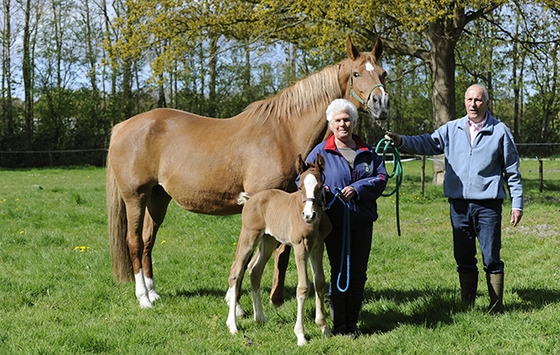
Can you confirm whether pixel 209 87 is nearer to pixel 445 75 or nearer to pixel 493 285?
pixel 445 75

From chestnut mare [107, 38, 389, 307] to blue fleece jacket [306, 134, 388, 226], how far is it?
2.26ft

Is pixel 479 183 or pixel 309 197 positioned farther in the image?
pixel 479 183

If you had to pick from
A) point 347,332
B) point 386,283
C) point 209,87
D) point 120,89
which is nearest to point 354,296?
point 347,332

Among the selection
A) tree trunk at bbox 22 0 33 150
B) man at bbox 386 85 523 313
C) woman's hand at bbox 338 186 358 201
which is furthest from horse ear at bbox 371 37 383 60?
tree trunk at bbox 22 0 33 150

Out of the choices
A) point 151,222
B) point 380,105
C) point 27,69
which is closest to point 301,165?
point 380,105

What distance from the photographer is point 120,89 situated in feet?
98.1

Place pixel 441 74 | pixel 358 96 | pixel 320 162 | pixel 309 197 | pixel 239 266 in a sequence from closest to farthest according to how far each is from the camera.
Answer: pixel 309 197
pixel 320 162
pixel 239 266
pixel 358 96
pixel 441 74

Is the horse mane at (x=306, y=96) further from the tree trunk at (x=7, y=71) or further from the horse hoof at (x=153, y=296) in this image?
the tree trunk at (x=7, y=71)

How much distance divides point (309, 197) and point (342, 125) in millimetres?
752

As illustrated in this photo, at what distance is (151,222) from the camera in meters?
6.05

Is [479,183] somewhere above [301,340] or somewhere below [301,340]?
above

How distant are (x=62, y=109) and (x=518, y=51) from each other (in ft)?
70.1

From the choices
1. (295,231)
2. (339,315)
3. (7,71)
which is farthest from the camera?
(7,71)

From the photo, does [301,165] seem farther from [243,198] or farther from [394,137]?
[394,137]
